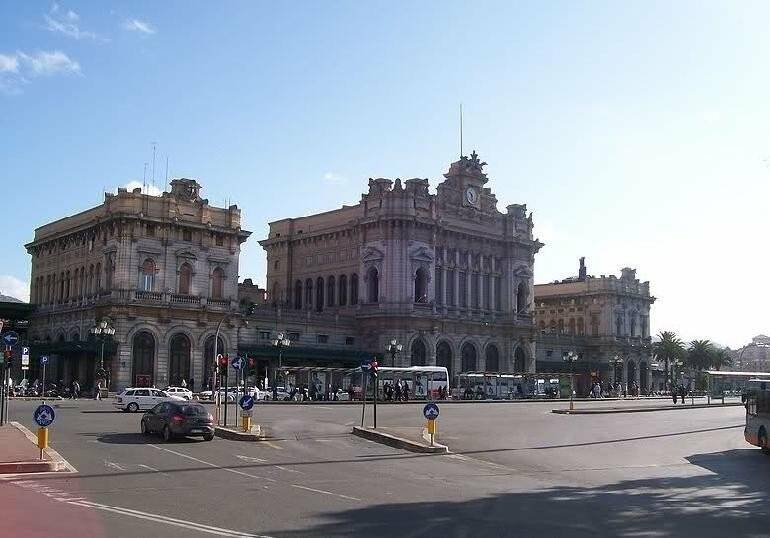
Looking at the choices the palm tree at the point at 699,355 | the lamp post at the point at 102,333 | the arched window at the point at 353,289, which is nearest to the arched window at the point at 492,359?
the arched window at the point at 353,289

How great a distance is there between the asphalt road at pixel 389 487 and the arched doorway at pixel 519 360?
6280cm

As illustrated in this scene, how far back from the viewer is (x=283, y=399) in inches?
2640

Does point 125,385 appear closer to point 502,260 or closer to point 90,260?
point 90,260

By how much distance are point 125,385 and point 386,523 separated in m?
57.0

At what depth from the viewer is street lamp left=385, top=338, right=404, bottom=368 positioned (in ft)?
248

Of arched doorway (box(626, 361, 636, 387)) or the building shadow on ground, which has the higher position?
arched doorway (box(626, 361, 636, 387))

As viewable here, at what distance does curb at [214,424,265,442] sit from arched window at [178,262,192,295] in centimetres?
4210

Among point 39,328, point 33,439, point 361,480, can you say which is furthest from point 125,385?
point 361,480

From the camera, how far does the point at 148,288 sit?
237 feet

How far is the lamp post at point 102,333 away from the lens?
6469 cm

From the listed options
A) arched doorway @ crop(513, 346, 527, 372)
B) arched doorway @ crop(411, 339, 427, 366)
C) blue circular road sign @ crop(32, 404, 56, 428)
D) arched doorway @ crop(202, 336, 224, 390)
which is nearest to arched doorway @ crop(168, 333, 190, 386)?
arched doorway @ crop(202, 336, 224, 390)

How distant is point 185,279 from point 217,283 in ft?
9.94

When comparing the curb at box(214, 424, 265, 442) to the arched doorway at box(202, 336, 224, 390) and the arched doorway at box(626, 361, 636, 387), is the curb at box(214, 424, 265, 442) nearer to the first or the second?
the arched doorway at box(202, 336, 224, 390)

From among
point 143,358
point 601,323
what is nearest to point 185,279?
point 143,358
